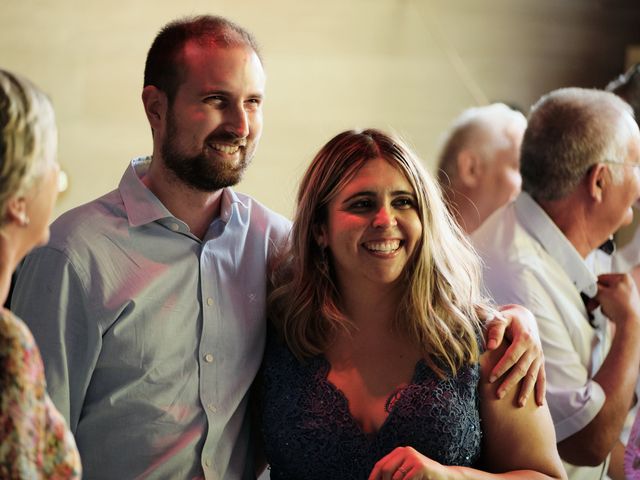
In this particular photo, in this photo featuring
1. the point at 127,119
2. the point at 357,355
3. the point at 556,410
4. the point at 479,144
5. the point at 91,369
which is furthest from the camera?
the point at 127,119

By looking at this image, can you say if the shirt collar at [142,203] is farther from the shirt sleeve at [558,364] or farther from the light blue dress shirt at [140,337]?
the shirt sleeve at [558,364]

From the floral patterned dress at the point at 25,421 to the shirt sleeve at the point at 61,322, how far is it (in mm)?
728

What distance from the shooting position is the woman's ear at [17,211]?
1173 mm

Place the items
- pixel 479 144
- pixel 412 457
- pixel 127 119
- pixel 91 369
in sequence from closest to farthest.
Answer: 1. pixel 412 457
2. pixel 91 369
3. pixel 479 144
4. pixel 127 119

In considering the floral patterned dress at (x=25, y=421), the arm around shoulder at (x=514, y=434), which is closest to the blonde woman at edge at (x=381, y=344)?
the arm around shoulder at (x=514, y=434)

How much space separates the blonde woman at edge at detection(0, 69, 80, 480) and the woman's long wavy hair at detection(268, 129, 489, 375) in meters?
0.98

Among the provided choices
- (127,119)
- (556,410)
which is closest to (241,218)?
(556,410)

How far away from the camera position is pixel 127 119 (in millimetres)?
4766

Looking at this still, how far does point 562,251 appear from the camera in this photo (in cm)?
273

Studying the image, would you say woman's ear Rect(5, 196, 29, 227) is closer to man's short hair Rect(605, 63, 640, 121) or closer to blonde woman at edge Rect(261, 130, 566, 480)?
blonde woman at edge Rect(261, 130, 566, 480)

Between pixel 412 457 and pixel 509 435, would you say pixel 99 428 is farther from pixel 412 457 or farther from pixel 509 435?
pixel 509 435

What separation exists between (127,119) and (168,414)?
298cm

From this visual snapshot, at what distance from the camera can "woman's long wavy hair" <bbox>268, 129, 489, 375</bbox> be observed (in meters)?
2.08

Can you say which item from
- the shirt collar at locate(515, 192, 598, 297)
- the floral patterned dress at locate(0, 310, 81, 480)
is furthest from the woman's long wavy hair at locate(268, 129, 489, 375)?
the floral patterned dress at locate(0, 310, 81, 480)
